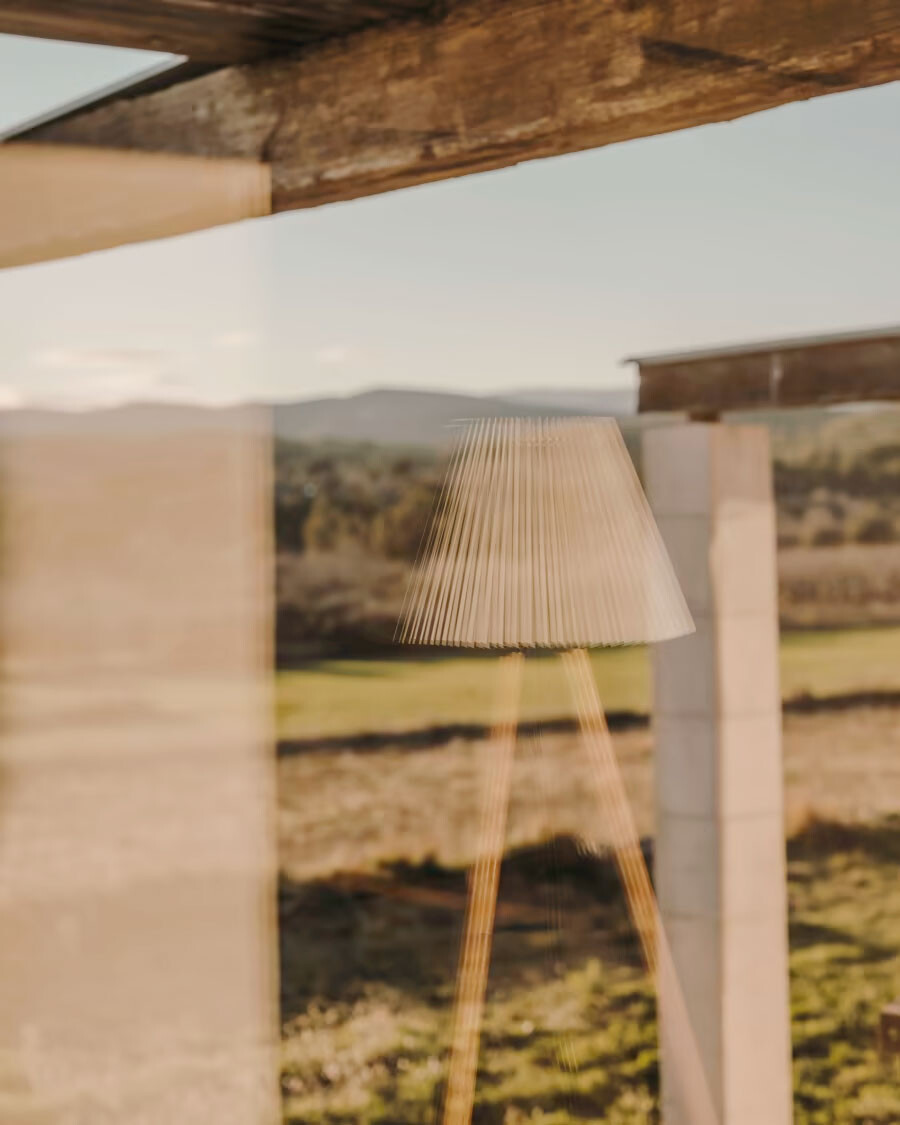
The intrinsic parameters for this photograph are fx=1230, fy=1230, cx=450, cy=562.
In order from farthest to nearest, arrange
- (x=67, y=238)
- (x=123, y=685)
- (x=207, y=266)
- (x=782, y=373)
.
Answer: (x=123, y=685) → (x=207, y=266) → (x=782, y=373) → (x=67, y=238)

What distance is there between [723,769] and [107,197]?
5.77ft

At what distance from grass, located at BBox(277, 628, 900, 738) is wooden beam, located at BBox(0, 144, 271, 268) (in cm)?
549

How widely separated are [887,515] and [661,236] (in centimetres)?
196

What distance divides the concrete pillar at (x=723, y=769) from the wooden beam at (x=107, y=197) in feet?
4.55

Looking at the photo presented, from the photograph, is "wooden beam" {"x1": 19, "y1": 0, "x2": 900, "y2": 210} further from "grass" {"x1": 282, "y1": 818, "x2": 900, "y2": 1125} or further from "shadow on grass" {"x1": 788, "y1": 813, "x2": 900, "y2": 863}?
"shadow on grass" {"x1": 788, "y1": 813, "x2": 900, "y2": 863}

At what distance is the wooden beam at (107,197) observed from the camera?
50.7 inches

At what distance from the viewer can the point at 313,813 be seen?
6.57 metres

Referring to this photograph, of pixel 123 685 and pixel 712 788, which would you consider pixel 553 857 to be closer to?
pixel 712 788

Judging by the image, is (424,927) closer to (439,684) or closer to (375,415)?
(439,684)

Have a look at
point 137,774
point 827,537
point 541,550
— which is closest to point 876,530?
point 827,537

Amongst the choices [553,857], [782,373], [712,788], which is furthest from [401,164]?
[712,788]

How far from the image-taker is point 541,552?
157 cm

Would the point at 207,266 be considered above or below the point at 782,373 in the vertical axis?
above

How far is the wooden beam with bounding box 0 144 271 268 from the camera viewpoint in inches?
50.7
